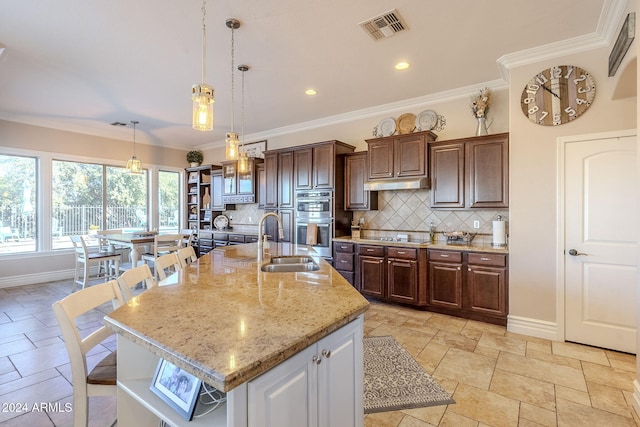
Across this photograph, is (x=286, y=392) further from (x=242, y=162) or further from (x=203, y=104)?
(x=242, y=162)

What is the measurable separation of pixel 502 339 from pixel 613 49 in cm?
282

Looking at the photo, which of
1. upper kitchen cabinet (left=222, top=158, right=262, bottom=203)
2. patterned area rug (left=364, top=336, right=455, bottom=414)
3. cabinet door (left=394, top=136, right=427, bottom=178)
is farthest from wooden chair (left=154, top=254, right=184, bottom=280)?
upper kitchen cabinet (left=222, top=158, right=262, bottom=203)

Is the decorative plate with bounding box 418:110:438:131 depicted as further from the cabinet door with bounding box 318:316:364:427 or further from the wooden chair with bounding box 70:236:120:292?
the wooden chair with bounding box 70:236:120:292

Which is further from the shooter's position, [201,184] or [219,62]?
[201,184]

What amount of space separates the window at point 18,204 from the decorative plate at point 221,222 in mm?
3072

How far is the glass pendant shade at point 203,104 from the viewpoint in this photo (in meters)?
2.07

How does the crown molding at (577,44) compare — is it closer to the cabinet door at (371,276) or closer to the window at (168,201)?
the cabinet door at (371,276)

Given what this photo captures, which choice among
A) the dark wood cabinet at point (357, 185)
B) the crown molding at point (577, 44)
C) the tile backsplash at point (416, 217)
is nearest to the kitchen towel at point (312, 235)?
the dark wood cabinet at point (357, 185)

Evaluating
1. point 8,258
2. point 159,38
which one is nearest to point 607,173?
point 159,38

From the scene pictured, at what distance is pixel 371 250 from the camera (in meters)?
4.30

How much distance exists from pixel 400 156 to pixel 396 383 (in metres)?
2.87

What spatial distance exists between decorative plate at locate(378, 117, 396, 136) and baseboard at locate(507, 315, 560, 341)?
288cm

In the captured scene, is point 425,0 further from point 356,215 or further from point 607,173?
point 356,215

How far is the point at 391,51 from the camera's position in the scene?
10.2 feet
